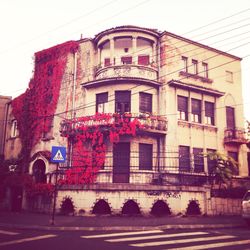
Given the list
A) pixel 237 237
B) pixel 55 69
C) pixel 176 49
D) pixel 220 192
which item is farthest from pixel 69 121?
pixel 237 237

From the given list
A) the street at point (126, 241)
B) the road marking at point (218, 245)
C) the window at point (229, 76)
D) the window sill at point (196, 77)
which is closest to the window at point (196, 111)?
the window sill at point (196, 77)

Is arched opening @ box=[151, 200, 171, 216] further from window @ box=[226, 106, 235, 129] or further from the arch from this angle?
the arch

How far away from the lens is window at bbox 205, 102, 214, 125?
81.2 ft

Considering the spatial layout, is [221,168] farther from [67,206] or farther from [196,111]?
[67,206]

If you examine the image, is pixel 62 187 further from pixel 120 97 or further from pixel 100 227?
pixel 120 97

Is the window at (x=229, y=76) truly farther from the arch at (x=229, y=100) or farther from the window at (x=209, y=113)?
the window at (x=209, y=113)

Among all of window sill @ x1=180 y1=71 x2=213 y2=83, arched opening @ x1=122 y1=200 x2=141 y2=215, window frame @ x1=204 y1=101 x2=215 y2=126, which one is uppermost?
window sill @ x1=180 y1=71 x2=213 y2=83

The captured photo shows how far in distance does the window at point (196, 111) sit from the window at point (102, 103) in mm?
7047

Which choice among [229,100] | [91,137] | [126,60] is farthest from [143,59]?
[229,100]

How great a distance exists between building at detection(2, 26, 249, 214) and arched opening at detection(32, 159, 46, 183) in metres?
0.08

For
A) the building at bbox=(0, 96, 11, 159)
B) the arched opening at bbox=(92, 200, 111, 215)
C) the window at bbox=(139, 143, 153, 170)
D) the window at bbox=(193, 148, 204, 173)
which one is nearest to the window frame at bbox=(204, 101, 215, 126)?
the window at bbox=(193, 148, 204, 173)

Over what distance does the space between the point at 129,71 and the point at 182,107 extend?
513cm

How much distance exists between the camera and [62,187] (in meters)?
17.7

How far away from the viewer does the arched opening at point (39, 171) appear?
2286 cm
